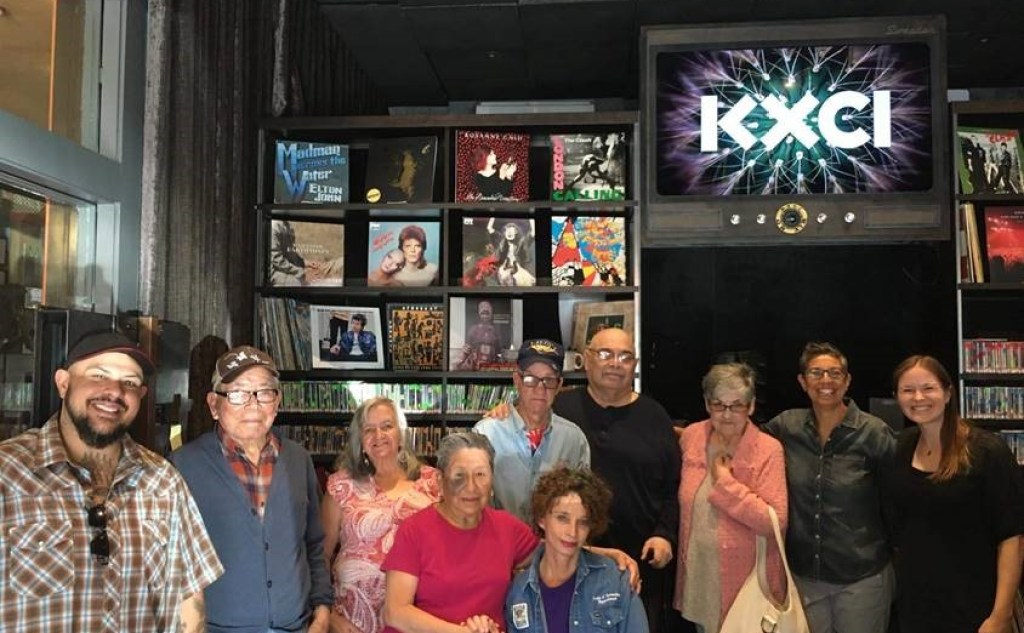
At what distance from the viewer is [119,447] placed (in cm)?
199

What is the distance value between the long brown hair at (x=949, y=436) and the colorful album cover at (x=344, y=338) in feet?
8.35

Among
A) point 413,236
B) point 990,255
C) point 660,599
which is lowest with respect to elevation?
point 660,599

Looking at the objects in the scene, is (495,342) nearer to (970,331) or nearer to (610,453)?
(610,453)

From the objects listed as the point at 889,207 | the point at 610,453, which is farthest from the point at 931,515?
the point at 889,207

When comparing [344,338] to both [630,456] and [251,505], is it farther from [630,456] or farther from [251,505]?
[251,505]

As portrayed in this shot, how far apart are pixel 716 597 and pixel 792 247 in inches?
96.4

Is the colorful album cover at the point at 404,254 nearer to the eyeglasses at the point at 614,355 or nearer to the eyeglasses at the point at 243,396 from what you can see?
the eyeglasses at the point at 614,355

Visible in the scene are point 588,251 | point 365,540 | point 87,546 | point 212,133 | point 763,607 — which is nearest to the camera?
point 87,546

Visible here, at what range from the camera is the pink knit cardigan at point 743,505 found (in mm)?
2846

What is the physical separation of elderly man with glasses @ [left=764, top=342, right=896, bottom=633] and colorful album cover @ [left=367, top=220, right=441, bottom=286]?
2.00m

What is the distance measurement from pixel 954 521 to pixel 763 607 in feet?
2.10

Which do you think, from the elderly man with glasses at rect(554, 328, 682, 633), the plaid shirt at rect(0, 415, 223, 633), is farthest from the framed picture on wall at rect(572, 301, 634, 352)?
the plaid shirt at rect(0, 415, 223, 633)

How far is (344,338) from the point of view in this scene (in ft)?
14.4

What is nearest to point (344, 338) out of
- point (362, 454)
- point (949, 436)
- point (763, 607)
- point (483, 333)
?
point (483, 333)
